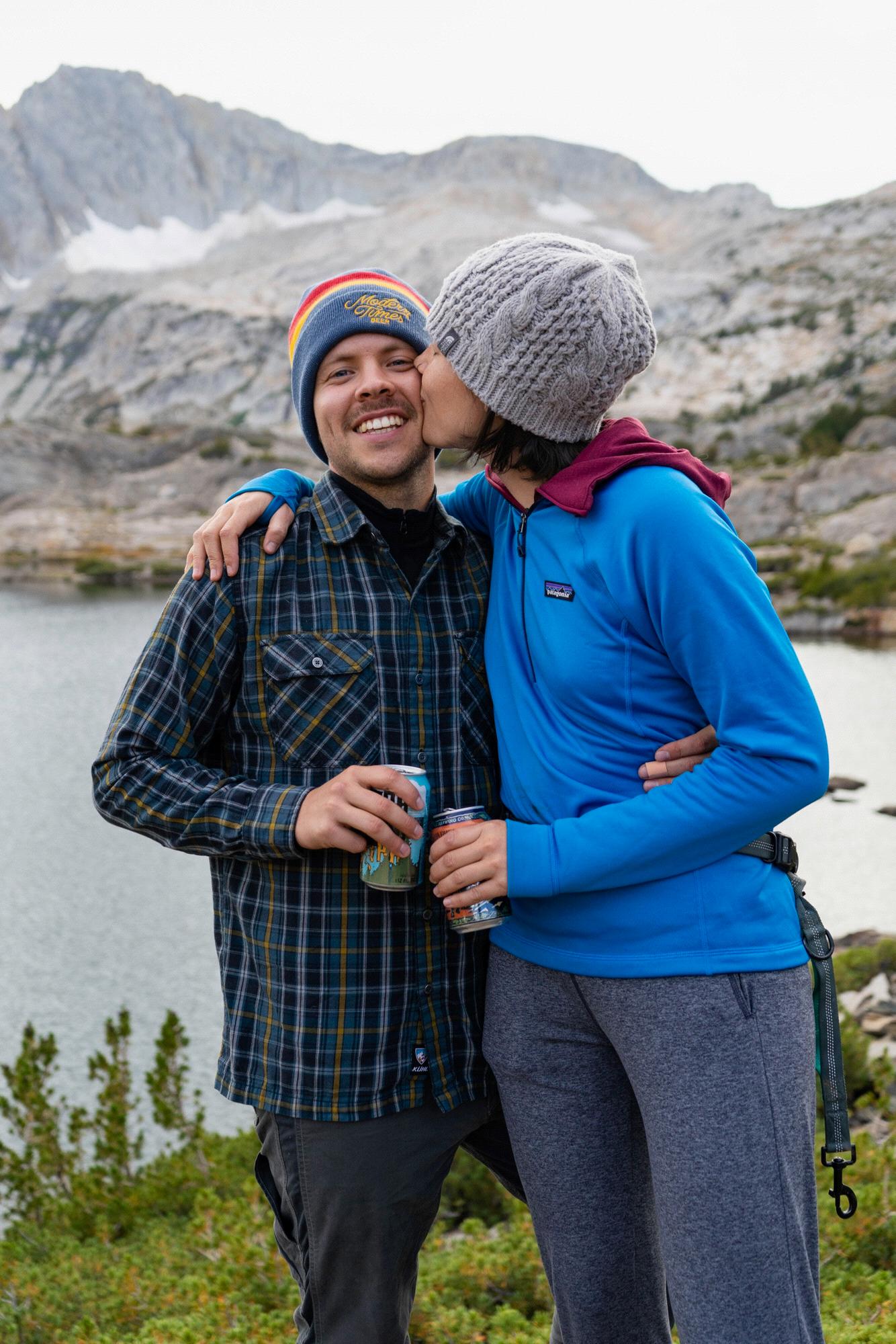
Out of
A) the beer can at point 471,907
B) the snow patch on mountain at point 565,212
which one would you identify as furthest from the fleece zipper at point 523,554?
the snow patch on mountain at point 565,212

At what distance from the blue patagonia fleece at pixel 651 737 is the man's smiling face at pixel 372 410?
1.47 feet

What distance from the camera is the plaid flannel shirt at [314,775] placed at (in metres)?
2.17

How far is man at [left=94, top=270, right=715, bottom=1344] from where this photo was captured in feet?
7.09

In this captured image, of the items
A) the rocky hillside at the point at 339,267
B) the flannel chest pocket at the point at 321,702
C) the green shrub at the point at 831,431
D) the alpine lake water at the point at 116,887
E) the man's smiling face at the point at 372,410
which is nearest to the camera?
the flannel chest pocket at the point at 321,702

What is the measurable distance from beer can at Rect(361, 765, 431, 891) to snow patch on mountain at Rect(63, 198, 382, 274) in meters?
182

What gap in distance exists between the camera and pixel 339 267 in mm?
142500

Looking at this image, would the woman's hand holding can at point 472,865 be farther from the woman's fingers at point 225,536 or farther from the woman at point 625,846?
the woman's fingers at point 225,536

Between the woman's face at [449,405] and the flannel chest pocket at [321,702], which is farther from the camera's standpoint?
the flannel chest pocket at [321,702]

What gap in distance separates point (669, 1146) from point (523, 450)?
1223mm

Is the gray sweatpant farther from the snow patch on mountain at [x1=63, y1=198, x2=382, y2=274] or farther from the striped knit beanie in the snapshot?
the snow patch on mountain at [x1=63, y1=198, x2=382, y2=274]

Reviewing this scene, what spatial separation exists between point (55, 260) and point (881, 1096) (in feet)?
643

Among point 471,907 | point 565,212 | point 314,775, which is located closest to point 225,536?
point 314,775

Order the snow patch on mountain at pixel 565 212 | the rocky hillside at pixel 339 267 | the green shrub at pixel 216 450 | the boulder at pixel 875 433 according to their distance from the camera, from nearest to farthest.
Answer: the boulder at pixel 875 433 < the rocky hillside at pixel 339 267 < the green shrub at pixel 216 450 < the snow patch on mountain at pixel 565 212

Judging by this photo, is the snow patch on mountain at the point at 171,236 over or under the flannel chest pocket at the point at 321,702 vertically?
over
